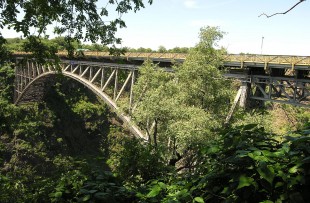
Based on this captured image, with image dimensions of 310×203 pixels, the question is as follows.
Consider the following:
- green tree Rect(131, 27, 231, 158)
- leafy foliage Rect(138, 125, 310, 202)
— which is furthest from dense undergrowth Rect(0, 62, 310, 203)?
green tree Rect(131, 27, 231, 158)

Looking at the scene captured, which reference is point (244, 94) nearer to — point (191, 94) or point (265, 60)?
point (265, 60)

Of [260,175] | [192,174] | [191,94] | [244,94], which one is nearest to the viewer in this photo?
[260,175]

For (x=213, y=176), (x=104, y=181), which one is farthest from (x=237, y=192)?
(x=104, y=181)

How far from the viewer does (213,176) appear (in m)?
2.68

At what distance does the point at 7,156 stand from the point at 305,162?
146ft

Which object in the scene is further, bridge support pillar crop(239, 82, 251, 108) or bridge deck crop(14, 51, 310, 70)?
bridge support pillar crop(239, 82, 251, 108)

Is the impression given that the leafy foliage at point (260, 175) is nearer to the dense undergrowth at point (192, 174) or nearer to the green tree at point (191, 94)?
the dense undergrowth at point (192, 174)

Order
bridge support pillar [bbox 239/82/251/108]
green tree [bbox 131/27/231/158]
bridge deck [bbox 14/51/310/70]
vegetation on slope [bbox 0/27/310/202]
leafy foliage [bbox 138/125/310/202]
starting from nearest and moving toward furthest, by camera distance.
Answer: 1. leafy foliage [bbox 138/125/310/202]
2. vegetation on slope [bbox 0/27/310/202]
3. bridge deck [bbox 14/51/310/70]
4. green tree [bbox 131/27/231/158]
5. bridge support pillar [bbox 239/82/251/108]

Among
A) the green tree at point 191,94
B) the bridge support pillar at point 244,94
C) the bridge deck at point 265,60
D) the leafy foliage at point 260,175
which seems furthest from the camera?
the bridge support pillar at point 244,94

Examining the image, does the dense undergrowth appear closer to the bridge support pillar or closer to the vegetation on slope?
the vegetation on slope

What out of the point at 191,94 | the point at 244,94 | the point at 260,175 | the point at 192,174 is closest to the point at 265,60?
the point at 244,94

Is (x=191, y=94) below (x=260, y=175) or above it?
below

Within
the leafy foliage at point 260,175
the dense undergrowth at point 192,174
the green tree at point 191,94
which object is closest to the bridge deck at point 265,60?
the green tree at point 191,94

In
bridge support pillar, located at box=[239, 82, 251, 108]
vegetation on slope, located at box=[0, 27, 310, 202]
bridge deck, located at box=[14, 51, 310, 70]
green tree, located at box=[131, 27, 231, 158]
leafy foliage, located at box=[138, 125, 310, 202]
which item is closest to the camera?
leafy foliage, located at box=[138, 125, 310, 202]
